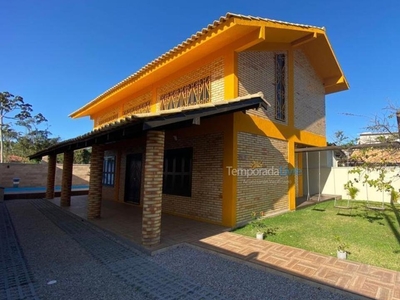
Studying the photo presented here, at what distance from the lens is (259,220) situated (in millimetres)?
8055

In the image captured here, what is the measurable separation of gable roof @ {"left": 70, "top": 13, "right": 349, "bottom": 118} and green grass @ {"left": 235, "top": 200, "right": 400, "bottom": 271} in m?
6.00

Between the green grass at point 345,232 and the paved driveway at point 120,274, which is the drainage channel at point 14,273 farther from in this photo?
the green grass at point 345,232

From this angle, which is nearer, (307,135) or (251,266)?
(251,266)

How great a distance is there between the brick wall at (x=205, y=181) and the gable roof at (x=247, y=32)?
310 centimetres

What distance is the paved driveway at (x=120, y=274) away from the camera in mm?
3520

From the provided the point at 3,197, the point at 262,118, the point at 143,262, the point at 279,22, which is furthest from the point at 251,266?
the point at 3,197

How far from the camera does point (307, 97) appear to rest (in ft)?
40.0

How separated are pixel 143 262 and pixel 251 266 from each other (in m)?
2.19

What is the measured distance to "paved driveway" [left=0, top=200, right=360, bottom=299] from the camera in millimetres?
3520

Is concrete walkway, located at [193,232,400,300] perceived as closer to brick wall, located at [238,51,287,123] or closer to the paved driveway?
the paved driveway

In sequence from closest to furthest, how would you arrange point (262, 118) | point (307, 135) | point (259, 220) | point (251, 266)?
point (251, 266)
point (259, 220)
point (262, 118)
point (307, 135)

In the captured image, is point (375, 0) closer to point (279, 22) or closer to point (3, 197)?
point (279, 22)

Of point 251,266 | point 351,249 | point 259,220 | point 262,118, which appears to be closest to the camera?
point 251,266

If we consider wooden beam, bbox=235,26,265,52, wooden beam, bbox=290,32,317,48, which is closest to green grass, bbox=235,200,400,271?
wooden beam, bbox=235,26,265,52
